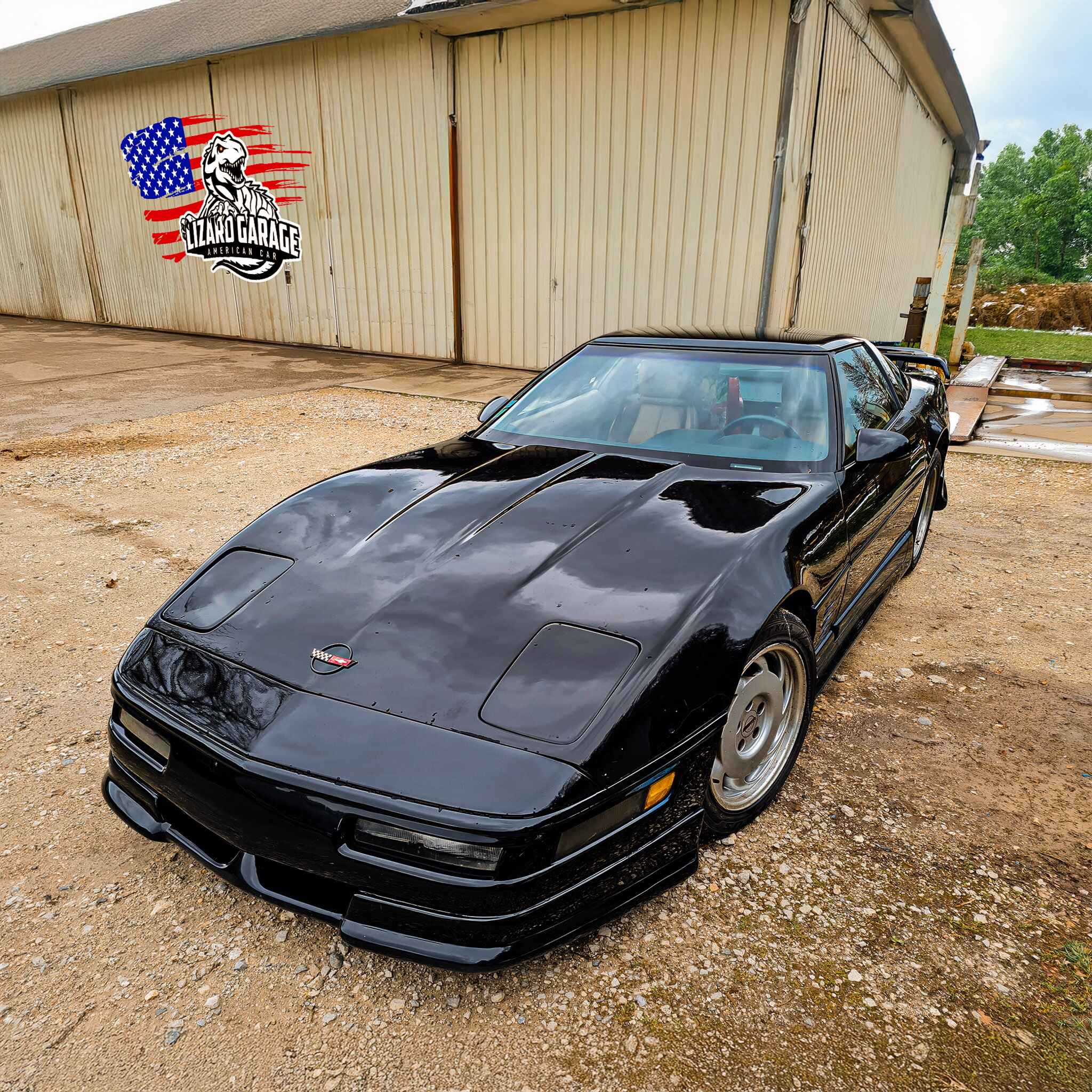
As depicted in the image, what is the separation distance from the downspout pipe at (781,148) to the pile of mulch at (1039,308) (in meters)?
18.9

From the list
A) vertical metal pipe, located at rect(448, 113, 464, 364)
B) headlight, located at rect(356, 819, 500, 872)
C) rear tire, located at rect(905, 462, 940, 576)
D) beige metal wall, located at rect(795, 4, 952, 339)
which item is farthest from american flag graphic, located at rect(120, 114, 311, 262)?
headlight, located at rect(356, 819, 500, 872)

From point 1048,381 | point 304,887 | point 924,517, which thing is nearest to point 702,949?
point 304,887

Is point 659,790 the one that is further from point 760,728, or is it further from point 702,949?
point 760,728

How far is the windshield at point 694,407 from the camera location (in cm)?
298

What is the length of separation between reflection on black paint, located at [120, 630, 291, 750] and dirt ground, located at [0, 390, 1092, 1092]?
21.1 inches

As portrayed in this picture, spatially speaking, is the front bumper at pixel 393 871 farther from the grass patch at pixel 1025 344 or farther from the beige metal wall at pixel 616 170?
the grass patch at pixel 1025 344

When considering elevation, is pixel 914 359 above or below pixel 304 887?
above

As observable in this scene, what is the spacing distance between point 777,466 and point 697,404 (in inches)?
18.3

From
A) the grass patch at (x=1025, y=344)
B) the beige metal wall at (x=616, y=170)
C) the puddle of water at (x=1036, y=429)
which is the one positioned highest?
the beige metal wall at (x=616, y=170)

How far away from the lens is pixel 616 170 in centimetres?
942

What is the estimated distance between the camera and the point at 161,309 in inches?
591

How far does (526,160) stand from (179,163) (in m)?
7.27

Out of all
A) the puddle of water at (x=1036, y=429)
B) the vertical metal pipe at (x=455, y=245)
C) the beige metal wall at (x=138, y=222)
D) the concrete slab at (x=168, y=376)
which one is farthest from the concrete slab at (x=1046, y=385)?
the beige metal wall at (x=138, y=222)

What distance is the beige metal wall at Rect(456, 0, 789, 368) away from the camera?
855 centimetres
